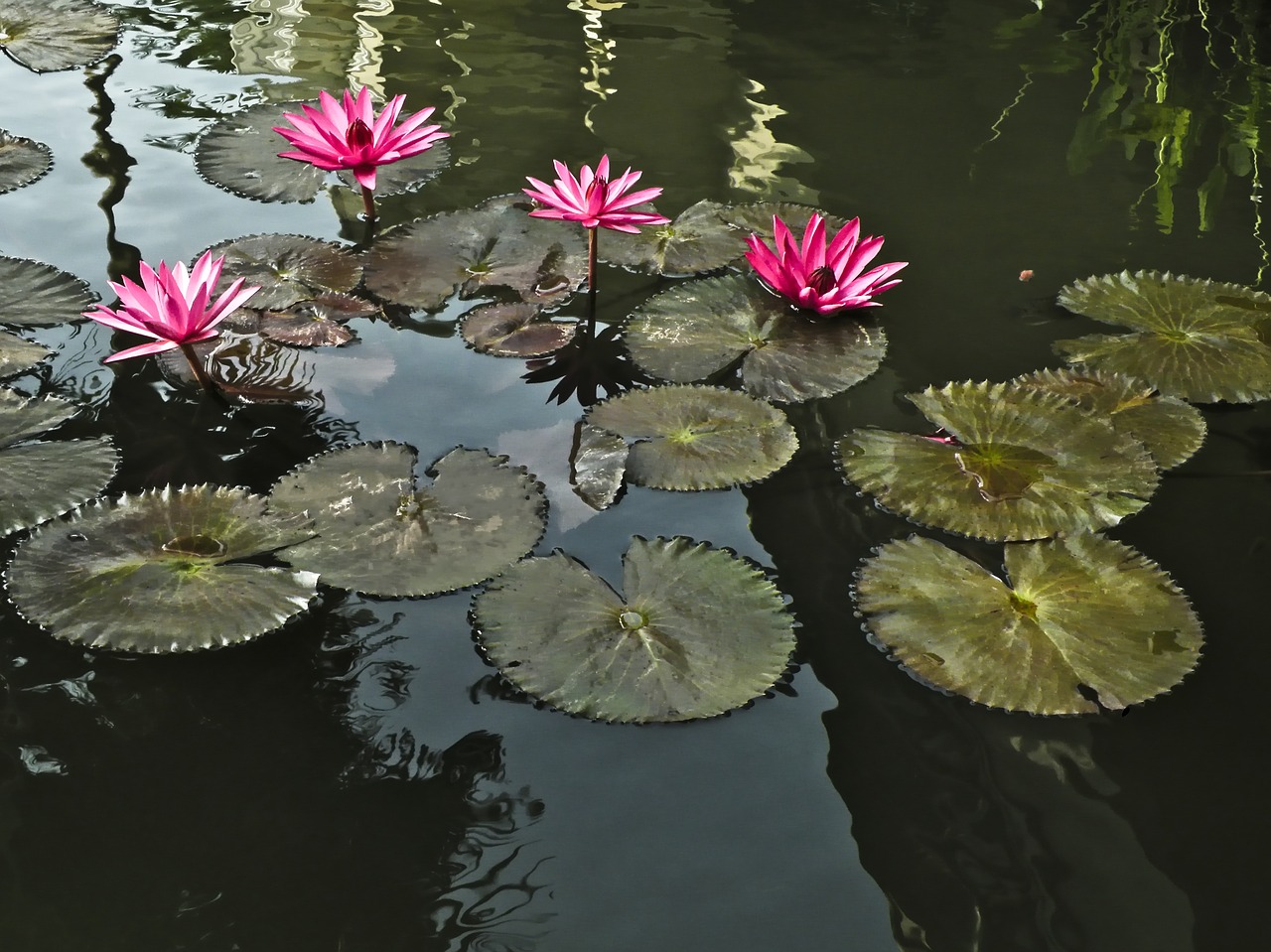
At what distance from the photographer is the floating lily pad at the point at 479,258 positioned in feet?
7.48

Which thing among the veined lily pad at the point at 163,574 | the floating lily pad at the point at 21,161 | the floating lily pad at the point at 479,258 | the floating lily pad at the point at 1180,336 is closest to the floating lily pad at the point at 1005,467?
the floating lily pad at the point at 1180,336

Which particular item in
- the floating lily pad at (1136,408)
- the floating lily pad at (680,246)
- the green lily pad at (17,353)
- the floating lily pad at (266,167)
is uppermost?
the floating lily pad at (1136,408)

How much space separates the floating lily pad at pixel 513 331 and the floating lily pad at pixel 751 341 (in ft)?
0.48

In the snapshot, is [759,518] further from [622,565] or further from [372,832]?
[372,832]

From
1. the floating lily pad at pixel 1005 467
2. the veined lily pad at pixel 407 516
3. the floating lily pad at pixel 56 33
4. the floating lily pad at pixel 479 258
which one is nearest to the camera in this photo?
the veined lily pad at pixel 407 516

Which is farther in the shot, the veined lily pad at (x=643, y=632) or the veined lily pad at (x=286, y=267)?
the veined lily pad at (x=286, y=267)

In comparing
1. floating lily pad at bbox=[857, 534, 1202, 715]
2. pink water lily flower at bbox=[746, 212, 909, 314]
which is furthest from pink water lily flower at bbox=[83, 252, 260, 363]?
floating lily pad at bbox=[857, 534, 1202, 715]

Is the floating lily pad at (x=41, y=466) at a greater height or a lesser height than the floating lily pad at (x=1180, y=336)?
lesser

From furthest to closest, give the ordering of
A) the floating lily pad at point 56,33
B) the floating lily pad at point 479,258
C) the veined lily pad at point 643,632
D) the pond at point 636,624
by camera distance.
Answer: the floating lily pad at point 56,33 < the floating lily pad at point 479,258 < the veined lily pad at point 643,632 < the pond at point 636,624

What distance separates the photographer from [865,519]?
5.75ft

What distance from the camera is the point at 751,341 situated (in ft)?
6.98

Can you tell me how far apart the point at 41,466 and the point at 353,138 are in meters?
0.96

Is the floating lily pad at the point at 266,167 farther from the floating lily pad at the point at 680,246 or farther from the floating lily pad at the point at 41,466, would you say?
the floating lily pad at the point at 41,466

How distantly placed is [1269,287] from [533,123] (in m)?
1.88
